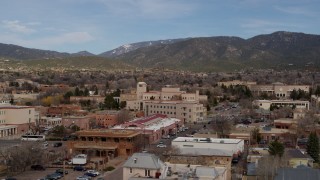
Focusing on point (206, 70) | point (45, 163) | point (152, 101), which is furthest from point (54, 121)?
point (206, 70)

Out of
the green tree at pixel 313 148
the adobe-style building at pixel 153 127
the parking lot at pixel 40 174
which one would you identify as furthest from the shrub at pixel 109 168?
the green tree at pixel 313 148

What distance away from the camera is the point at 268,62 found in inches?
7249

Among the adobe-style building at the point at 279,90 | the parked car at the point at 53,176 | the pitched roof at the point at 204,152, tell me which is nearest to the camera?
the parked car at the point at 53,176

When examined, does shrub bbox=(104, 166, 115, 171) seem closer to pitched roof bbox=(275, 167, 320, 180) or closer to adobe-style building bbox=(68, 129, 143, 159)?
adobe-style building bbox=(68, 129, 143, 159)

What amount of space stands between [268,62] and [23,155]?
163 m

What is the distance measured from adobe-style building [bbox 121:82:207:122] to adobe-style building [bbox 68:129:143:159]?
20166 mm

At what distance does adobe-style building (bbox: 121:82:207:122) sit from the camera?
56625 mm

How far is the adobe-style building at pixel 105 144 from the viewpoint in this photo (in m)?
34.6

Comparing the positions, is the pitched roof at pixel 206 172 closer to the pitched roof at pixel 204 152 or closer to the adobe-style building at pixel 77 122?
the pitched roof at pixel 204 152

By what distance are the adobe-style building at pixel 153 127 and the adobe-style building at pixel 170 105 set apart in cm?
467

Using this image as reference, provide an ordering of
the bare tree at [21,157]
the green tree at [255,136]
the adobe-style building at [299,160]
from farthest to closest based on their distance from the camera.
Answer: the green tree at [255,136], the bare tree at [21,157], the adobe-style building at [299,160]

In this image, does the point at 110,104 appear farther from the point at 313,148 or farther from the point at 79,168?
the point at 313,148

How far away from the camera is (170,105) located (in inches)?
2255

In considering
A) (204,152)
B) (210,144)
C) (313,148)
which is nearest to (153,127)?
(210,144)
